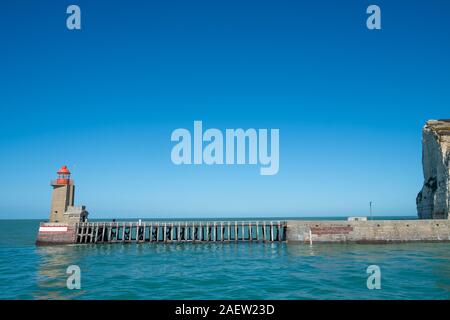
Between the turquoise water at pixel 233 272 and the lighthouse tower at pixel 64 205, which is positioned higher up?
the lighthouse tower at pixel 64 205

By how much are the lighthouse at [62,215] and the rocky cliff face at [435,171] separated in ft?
197

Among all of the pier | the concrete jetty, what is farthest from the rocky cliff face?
the pier

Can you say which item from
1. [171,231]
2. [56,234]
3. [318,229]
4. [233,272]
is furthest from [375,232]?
[56,234]

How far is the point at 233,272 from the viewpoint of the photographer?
27.9 metres

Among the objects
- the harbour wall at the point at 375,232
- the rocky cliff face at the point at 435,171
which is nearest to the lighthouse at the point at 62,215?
the harbour wall at the point at 375,232

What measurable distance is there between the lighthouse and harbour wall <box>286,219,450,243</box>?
3267cm

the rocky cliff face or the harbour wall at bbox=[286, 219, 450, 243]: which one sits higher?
the rocky cliff face

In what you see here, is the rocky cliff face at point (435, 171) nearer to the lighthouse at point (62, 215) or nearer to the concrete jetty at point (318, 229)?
the concrete jetty at point (318, 229)

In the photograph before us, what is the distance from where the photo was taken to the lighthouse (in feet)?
157

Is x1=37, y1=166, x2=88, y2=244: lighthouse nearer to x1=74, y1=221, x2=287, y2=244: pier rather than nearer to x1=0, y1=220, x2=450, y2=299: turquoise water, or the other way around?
x1=74, y1=221, x2=287, y2=244: pier

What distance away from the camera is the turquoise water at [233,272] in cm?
2145
